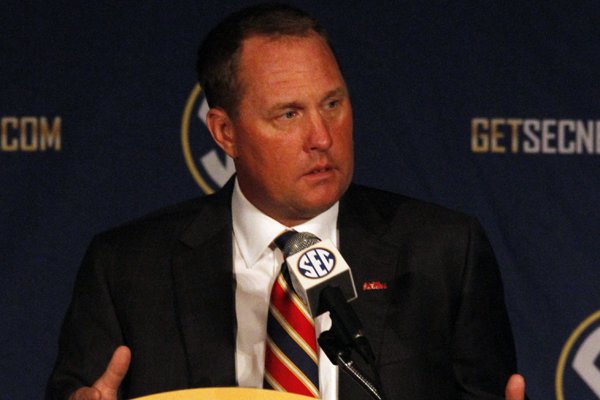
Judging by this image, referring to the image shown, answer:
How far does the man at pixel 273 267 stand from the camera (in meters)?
1.95

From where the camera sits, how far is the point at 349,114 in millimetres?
1973

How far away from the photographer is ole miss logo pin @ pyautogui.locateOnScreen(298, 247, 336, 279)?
4.84ft

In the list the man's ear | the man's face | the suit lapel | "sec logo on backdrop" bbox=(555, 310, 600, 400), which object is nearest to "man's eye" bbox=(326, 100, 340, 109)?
the man's face

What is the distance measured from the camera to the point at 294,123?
194cm

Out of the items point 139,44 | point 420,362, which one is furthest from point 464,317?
point 139,44

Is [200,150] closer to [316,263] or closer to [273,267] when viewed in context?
[273,267]

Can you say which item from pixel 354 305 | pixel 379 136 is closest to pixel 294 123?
pixel 354 305

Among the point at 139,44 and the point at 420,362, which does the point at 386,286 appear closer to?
the point at 420,362

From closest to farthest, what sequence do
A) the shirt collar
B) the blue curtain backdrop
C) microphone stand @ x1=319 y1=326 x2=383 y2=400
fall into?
microphone stand @ x1=319 y1=326 x2=383 y2=400, the shirt collar, the blue curtain backdrop

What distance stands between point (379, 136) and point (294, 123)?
2.37ft

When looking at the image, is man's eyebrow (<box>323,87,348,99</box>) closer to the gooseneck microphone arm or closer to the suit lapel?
the suit lapel

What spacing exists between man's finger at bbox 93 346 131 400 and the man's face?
459 mm

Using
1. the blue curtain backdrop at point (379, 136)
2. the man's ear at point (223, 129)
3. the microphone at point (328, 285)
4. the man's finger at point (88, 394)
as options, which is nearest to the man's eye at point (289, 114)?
the man's ear at point (223, 129)

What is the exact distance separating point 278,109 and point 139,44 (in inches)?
31.0
